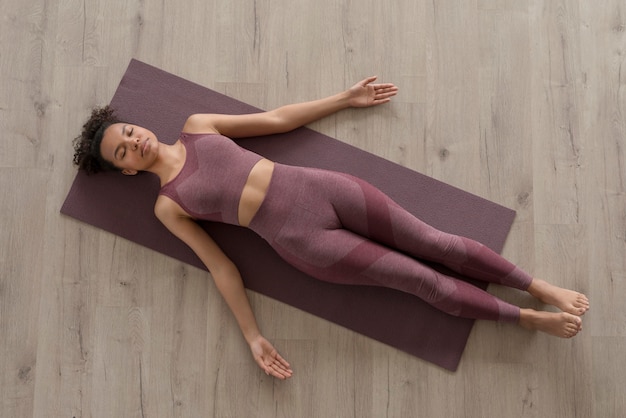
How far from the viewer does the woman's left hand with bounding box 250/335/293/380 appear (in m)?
1.92

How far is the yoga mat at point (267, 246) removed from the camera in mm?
1945

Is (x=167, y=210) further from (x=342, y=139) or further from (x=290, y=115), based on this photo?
(x=342, y=139)

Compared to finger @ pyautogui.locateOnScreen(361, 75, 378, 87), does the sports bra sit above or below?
below

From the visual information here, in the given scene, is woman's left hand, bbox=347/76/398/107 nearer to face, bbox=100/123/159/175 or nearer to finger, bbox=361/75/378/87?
finger, bbox=361/75/378/87

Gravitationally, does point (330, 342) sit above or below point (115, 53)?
below

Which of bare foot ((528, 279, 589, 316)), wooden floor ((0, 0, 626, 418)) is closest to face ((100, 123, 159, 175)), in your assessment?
wooden floor ((0, 0, 626, 418))

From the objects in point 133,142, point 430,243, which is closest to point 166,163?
point 133,142

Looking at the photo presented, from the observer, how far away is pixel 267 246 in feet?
6.49

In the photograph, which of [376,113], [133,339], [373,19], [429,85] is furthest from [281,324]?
[373,19]

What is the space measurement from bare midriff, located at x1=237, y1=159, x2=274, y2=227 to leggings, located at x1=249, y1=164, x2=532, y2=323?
18 millimetres

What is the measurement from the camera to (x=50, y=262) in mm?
2018

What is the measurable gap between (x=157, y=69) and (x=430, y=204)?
1.17 metres

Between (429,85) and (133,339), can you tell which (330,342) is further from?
(429,85)

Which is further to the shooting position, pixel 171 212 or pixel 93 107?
pixel 93 107
